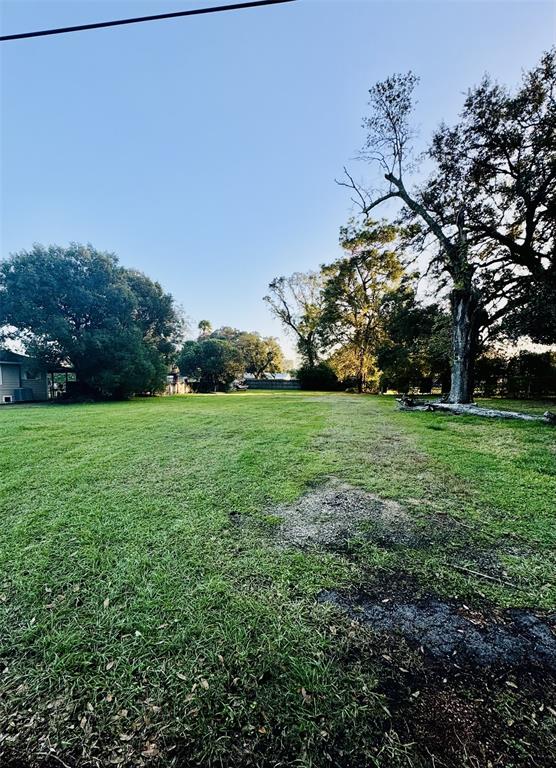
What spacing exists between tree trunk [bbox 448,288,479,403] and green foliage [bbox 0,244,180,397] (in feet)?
49.4

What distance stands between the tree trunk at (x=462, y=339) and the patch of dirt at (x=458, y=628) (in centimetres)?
965

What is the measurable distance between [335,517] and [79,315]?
1797 centimetres

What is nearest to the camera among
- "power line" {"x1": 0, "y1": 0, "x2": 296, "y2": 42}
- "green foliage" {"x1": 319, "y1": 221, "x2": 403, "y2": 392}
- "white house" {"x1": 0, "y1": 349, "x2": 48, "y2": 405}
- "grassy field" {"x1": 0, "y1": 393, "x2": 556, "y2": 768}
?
"grassy field" {"x1": 0, "y1": 393, "x2": 556, "y2": 768}

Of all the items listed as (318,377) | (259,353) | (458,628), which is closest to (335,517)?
(458,628)

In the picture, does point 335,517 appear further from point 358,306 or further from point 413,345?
point 358,306

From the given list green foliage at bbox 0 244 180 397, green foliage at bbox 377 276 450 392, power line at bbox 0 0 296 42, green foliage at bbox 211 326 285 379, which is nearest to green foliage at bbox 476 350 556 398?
green foliage at bbox 377 276 450 392

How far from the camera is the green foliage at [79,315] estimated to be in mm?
14656

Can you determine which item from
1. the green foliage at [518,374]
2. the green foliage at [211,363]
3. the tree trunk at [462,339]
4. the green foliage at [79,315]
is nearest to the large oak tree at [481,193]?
the tree trunk at [462,339]

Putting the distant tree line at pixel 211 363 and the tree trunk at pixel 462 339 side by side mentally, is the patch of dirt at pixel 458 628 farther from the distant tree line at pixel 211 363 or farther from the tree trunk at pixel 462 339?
the distant tree line at pixel 211 363

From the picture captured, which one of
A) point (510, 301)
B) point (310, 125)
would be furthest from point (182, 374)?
point (510, 301)

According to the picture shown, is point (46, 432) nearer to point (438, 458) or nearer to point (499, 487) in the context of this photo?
point (438, 458)

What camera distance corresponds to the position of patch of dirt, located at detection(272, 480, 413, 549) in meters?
2.39

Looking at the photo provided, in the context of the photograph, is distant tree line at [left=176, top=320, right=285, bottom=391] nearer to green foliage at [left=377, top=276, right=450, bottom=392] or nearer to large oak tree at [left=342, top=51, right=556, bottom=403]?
green foliage at [left=377, top=276, right=450, bottom=392]

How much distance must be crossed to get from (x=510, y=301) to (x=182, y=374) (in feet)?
90.0
